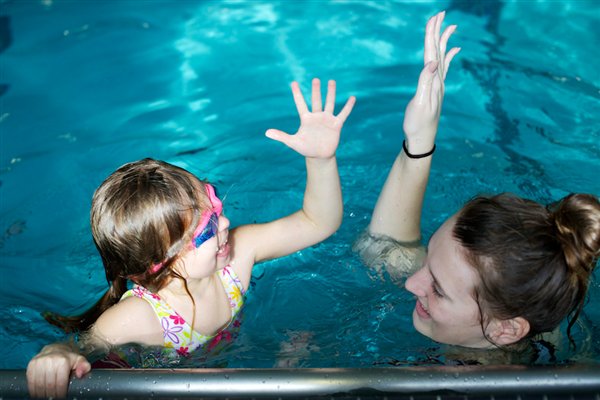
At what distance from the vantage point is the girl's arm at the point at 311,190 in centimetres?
262

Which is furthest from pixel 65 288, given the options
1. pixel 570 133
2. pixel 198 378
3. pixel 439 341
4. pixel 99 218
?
pixel 570 133

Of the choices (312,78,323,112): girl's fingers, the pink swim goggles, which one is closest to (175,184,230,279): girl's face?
the pink swim goggles

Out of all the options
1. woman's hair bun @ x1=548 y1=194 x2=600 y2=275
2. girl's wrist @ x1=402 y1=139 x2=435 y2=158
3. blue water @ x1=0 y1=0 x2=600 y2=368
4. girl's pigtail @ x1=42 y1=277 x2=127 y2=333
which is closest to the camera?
woman's hair bun @ x1=548 y1=194 x2=600 y2=275

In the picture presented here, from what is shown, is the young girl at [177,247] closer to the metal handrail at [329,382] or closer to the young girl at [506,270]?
the metal handrail at [329,382]

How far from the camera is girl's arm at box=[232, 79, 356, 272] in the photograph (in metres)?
2.62

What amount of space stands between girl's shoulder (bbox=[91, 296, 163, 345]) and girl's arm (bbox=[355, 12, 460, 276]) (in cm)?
118

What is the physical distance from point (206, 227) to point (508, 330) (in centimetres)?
114

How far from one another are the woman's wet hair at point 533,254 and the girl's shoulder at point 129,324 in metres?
1.23

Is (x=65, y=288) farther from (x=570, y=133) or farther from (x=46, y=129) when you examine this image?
(x=570, y=133)

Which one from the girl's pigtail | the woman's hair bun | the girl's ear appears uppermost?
the woman's hair bun

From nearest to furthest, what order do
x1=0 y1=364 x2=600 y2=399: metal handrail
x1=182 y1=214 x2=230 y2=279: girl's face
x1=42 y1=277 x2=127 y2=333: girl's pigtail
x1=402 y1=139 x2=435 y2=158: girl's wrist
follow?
x1=0 y1=364 x2=600 y2=399: metal handrail → x1=182 y1=214 x2=230 y2=279: girl's face → x1=42 y1=277 x2=127 y2=333: girl's pigtail → x1=402 y1=139 x2=435 y2=158: girl's wrist

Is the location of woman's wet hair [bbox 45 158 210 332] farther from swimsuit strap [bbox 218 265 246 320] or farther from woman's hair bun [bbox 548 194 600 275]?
woman's hair bun [bbox 548 194 600 275]

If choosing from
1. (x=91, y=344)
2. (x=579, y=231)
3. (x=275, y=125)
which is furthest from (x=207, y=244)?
(x=275, y=125)

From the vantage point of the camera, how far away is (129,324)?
2570 mm
